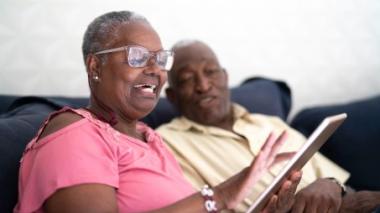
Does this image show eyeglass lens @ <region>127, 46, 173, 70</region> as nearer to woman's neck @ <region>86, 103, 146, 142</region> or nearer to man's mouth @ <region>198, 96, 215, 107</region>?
woman's neck @ <region>86, 103, 146, 142</region>

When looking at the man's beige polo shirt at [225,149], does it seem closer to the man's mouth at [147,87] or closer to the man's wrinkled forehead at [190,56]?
the man's wrinkled forehead at [190,56]

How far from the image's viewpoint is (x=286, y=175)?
1.00 m

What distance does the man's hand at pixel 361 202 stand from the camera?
134 centimetres

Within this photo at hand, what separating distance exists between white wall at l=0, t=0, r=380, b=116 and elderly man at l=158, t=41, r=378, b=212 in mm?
336

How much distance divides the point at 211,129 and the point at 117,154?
73 centimetres

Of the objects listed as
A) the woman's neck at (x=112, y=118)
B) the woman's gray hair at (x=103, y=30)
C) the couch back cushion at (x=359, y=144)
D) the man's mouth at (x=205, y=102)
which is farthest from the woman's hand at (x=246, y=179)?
the couch back cushion at (x=359, y=144)

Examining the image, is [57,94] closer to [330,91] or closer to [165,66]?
[165,66]

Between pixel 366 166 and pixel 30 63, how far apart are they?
147cm

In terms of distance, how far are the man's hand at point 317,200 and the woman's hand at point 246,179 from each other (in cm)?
32

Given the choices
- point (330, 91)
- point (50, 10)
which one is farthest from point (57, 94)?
point (330, 91)

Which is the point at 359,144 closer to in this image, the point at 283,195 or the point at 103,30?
the point at 283,195

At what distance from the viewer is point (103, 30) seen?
1.17 meters

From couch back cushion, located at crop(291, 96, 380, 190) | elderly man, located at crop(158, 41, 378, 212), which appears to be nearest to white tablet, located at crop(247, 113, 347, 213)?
elderly man, located at crop(158, 41, 378, 212)

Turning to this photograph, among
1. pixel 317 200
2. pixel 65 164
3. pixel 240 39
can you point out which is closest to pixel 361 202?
pixel 317 200
